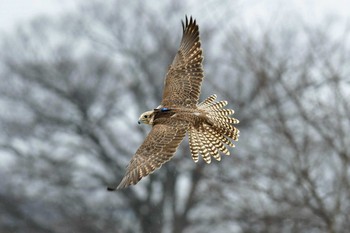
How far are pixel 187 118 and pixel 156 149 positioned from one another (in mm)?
672

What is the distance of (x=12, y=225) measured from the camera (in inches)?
1649

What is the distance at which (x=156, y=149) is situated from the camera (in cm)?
1165

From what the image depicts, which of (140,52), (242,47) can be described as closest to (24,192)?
(140,52)

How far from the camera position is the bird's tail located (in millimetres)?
12734

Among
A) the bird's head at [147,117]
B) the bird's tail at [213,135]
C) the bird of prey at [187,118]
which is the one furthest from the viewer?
the bird's tail at [213,135]

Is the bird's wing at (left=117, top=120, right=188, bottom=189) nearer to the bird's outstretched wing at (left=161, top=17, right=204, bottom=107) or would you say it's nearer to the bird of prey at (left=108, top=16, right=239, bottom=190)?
the bird of prey at (left=108, top=16, right=239, bottom=190)

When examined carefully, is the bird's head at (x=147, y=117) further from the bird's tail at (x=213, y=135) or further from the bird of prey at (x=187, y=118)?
the bird's tail at (x=213, y=135)

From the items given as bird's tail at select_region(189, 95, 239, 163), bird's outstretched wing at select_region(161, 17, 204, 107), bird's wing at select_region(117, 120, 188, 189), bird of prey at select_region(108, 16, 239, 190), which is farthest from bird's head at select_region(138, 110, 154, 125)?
bird's tail at select_region(189, 95, 239, 163)

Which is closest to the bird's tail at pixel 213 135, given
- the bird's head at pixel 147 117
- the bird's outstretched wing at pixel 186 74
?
the bird's outstretched wing at pixel 186 74

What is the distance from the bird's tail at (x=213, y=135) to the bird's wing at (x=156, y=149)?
2.39 ft

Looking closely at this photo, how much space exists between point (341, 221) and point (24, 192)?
23.1 m

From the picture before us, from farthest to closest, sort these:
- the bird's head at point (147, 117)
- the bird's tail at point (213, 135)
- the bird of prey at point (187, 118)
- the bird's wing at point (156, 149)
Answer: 1. the bird's tail at point (213, 135)
2. the bird's head at point (147, 117)
3. the bird of prey at point (187, 118)
4. the bird's wing at point (156, 149)

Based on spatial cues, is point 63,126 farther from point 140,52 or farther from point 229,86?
point 229,86

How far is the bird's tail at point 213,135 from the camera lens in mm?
12734
